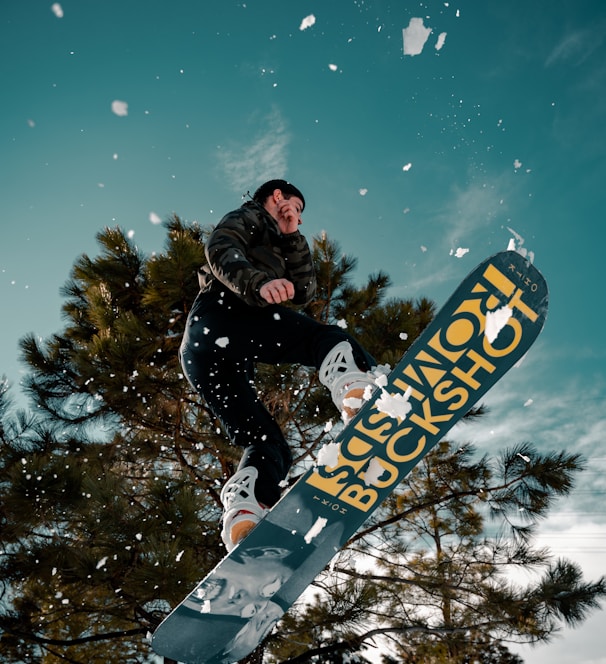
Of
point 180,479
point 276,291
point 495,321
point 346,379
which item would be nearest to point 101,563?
point 180,479

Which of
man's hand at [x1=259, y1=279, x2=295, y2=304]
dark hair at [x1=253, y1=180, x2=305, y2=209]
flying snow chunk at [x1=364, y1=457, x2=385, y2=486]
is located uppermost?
dark hair at [x1=253, y1=180, x2=305, y2=209]

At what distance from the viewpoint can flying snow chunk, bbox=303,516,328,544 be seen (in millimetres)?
1516

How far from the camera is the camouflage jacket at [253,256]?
1.48 meters

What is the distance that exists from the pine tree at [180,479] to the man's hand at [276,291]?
2011mm

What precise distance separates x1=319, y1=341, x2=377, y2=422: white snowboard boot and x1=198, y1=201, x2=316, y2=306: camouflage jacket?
282 mm

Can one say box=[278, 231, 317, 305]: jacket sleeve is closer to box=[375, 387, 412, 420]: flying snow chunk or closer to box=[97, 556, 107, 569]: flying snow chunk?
box=[375, 387, 412, 420]: flying snow chunk

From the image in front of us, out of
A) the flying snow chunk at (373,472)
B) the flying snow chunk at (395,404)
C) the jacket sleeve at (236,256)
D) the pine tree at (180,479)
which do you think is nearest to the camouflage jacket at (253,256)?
the jacket sleeve at (236,256)

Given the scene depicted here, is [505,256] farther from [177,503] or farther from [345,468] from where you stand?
[177,503]

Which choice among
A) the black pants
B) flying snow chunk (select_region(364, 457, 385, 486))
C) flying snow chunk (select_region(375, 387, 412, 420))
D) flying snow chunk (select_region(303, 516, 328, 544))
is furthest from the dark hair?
flying snow chunk (select_region(303, 516, 328, 544))

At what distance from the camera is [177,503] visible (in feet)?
9.49

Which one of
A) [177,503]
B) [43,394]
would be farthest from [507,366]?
[43,394]

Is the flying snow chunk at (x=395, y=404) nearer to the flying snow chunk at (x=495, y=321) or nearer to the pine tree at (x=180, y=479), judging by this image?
the flying snow chunk at (x=495, y=321)

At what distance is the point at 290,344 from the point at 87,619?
10.5ft

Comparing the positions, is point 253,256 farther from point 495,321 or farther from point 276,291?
point 495,321
